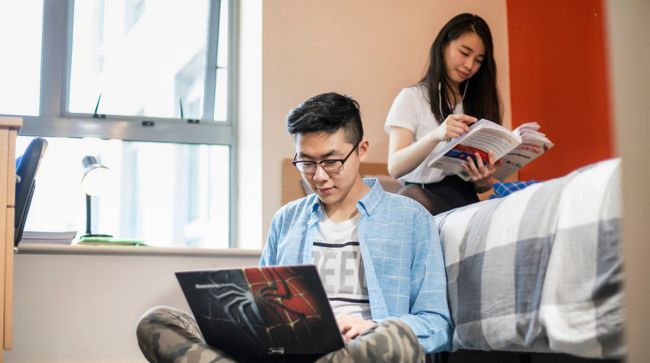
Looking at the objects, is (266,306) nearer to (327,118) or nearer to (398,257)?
(398,257)

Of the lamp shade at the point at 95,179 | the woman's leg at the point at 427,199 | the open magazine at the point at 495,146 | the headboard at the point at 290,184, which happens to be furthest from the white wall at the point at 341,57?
the open magazine at the point at 495,146

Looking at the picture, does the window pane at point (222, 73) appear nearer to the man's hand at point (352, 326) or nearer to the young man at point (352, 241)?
the young man at point (352, 241)

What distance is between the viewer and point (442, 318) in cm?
156

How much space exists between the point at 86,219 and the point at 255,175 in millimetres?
639

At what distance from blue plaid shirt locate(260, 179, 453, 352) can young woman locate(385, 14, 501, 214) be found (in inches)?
19.1

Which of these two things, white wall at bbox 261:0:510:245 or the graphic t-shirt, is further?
white wall at bbox 261:0:510:245

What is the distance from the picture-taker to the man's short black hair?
1691mm

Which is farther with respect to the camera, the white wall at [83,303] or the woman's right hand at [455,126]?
the white wall at [83,303]

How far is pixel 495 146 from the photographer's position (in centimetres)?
193

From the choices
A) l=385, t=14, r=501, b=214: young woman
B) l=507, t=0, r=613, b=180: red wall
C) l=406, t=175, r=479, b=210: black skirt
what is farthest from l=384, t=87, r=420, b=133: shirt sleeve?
l=507, t=0, r=613, b=180: red wall

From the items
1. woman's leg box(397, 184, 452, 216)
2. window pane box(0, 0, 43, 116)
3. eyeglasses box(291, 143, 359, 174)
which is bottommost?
woman's leg box(397, 184, 452, 216)

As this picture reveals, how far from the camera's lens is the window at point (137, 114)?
306 cm

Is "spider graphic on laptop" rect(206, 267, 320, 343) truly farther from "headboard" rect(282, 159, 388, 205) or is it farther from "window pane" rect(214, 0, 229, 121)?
"window pane" rect(214, 0, 229, 121)

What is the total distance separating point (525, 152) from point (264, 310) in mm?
941
